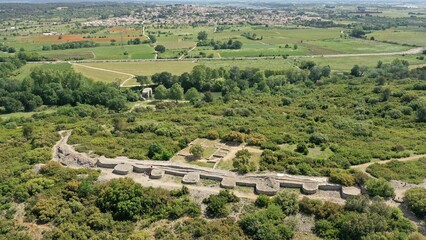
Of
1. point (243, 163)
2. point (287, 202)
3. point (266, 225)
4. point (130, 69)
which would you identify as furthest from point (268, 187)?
point (130, 69)

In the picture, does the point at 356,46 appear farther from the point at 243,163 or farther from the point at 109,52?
the point at 243,163

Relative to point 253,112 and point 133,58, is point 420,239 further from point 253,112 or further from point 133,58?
point 133,58

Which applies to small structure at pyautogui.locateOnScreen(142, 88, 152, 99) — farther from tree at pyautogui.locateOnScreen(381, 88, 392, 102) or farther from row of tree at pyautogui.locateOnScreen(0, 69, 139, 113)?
tree at pyautogui.locateOnScreen(381, 88, 392, 102)

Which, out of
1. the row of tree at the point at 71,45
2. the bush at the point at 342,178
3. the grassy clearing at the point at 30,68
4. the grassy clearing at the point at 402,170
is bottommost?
the grassy clearing at the point at 30,68

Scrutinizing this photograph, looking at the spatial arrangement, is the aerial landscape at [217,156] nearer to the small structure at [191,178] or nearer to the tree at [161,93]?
the small structure at [191,178]

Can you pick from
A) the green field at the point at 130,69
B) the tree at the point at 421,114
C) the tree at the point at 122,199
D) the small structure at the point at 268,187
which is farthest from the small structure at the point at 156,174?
the green field at the point at 130,69

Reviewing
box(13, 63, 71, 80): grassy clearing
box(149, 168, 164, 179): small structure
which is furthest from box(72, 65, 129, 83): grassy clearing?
box(149, 168, 164, 179): small structure
